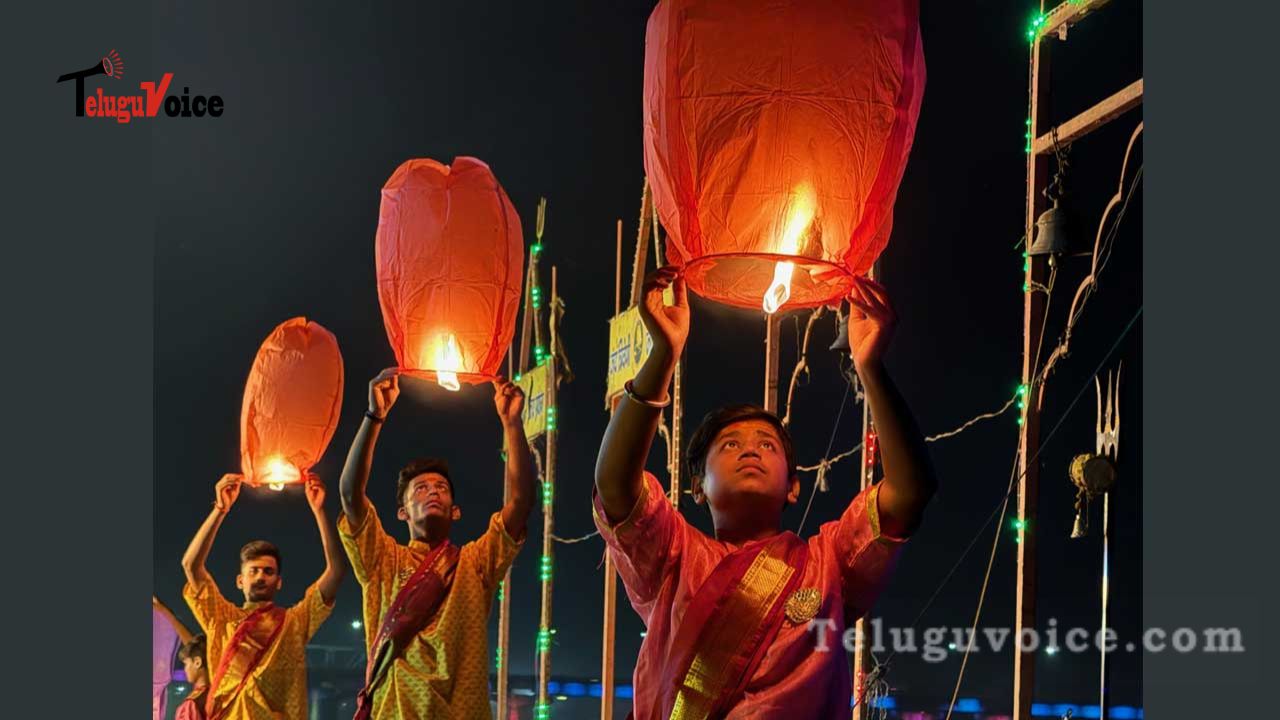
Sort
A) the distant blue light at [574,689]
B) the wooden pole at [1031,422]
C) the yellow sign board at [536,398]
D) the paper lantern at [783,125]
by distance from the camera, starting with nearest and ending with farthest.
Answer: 1. the paper lantern at [783,125]
2. the wooden pole at [1031,422]
3. the yellow sign board at [536,398]
4. the distant blue light at [574,689]

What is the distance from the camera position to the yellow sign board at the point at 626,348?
8641 millimetres

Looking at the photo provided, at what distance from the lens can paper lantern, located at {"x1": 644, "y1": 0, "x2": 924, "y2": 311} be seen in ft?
11.5

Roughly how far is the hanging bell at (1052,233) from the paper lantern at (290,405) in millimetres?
3729

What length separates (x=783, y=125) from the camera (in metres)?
3.52

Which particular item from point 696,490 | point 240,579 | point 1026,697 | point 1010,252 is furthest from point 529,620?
point 696,490

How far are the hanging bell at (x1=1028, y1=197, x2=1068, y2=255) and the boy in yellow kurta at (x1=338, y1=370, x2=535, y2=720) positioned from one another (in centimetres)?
245

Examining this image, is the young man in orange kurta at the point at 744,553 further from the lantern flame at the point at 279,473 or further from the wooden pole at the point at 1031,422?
the lantern flame at the point at 279,473

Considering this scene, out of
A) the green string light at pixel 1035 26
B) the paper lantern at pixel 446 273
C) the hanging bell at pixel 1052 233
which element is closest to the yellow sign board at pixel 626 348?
the paper lantern at pixel 446 273

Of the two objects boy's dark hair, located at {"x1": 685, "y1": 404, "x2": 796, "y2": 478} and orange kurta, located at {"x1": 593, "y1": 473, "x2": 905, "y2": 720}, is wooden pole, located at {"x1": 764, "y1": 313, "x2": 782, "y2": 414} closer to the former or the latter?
boy's dark hair, located at {"x1": 685, "y1": 404, "x2": 796, "y2": 478}

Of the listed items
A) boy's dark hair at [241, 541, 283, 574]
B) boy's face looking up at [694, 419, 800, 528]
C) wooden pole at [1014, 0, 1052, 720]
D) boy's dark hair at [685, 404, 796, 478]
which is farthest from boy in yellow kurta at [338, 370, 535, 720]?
wooden pole at [1014, 0, 1052, 720]

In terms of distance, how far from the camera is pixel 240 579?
7922 millimetres

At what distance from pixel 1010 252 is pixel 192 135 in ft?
33.8

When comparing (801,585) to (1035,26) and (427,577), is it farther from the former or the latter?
(1035,26)

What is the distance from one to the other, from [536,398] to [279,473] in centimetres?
442
